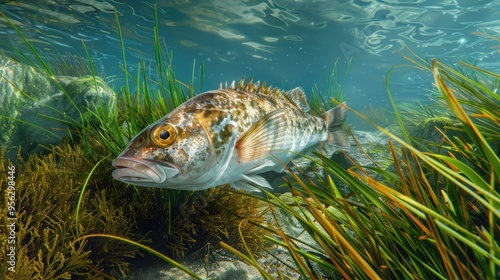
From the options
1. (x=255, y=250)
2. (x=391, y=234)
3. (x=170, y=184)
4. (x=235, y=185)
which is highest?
(x=391, y=234)

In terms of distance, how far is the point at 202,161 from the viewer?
7.02 ft

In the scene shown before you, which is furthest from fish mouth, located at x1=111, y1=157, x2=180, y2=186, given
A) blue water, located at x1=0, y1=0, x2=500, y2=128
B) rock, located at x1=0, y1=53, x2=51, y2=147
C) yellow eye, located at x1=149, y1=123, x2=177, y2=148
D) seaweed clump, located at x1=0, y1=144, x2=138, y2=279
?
blue water, located at x1=0, y1=0, x2=500, y2=128

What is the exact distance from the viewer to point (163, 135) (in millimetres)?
2064

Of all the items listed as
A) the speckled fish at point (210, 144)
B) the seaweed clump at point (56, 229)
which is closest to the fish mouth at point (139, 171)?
the speckled fish at point (210, 144)

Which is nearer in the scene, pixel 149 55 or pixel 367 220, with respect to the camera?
pixel 367 220

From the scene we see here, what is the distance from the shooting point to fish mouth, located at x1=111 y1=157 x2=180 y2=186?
6.16 ft

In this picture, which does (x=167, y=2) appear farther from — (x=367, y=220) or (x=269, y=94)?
(x=367, y=220)

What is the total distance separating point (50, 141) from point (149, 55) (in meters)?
29.8

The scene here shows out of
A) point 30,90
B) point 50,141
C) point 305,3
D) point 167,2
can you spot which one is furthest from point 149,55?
point 50,141

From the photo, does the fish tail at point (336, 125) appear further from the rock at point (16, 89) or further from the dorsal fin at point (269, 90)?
the rock at point (16, 89)

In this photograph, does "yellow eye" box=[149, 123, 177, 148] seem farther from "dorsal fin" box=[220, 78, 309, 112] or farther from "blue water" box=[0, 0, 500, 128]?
"blue water" box=[0, 0, 500, 128]

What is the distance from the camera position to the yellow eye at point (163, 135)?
2033 millimetres

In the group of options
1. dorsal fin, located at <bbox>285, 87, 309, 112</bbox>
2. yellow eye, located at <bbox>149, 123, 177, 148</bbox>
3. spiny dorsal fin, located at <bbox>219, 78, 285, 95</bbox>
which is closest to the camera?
yellow eye, located at <bbox>149, 123, 177, 148</bbox>

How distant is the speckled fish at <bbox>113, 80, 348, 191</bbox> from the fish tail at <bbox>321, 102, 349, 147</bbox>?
133cm
